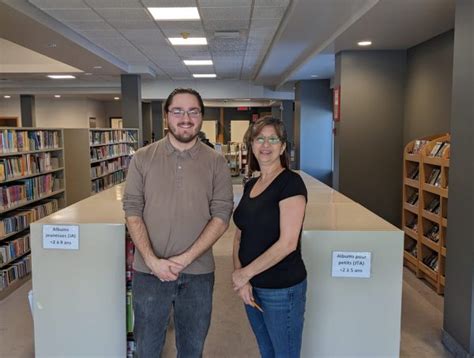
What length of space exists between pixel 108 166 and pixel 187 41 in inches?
109

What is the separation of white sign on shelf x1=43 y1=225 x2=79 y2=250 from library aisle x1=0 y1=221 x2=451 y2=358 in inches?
45.1

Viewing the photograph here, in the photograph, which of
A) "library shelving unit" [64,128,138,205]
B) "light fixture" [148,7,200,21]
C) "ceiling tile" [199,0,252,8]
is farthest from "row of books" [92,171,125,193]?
"ceiling tile" [199,0,252,8]

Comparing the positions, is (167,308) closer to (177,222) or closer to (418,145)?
(177,222)

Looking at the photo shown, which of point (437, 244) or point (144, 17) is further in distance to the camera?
point (144, 17)

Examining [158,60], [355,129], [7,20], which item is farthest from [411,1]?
[158,60]

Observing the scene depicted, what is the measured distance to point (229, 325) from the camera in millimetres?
3477

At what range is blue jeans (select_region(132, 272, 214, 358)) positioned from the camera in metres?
1.89

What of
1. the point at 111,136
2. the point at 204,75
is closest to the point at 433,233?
the point at 111,136

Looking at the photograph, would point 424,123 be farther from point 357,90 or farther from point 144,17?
point 144,17

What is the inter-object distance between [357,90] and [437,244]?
92.8 inches

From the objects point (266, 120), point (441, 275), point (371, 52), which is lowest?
point (441, 275)

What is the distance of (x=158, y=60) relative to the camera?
820 centimetres

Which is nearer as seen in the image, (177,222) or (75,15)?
(177,222)

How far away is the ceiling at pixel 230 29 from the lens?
4.20 m
